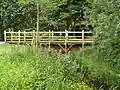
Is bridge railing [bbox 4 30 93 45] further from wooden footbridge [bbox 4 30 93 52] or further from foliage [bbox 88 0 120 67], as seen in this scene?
foliage [bbox 88 0 120 67]

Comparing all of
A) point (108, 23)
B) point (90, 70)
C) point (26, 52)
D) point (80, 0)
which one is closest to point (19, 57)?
point (26, 52)

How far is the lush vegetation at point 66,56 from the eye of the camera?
6488 millimetres

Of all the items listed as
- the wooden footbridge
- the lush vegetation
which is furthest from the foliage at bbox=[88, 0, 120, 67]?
the wooden footbridge

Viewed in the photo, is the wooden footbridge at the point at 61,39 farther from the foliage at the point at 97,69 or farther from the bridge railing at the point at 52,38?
the foliage at the point at 97,69

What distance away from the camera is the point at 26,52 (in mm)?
10562

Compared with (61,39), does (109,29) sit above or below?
above

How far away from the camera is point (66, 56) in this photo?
37.7ft

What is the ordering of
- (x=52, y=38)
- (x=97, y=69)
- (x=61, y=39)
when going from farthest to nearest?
(x=52, y=38) < (x=61, y=39) < (x=97, y=69)

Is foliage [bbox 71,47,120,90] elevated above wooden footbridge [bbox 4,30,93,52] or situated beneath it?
situated beneath

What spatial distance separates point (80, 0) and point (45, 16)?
2697 millimetres

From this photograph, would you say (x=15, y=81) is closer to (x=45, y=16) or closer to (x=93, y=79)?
(x=93, y=79)

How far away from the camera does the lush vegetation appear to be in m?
6.49

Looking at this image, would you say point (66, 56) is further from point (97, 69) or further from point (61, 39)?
point (61, 39)

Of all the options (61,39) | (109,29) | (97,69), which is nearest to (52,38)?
(61,39)
